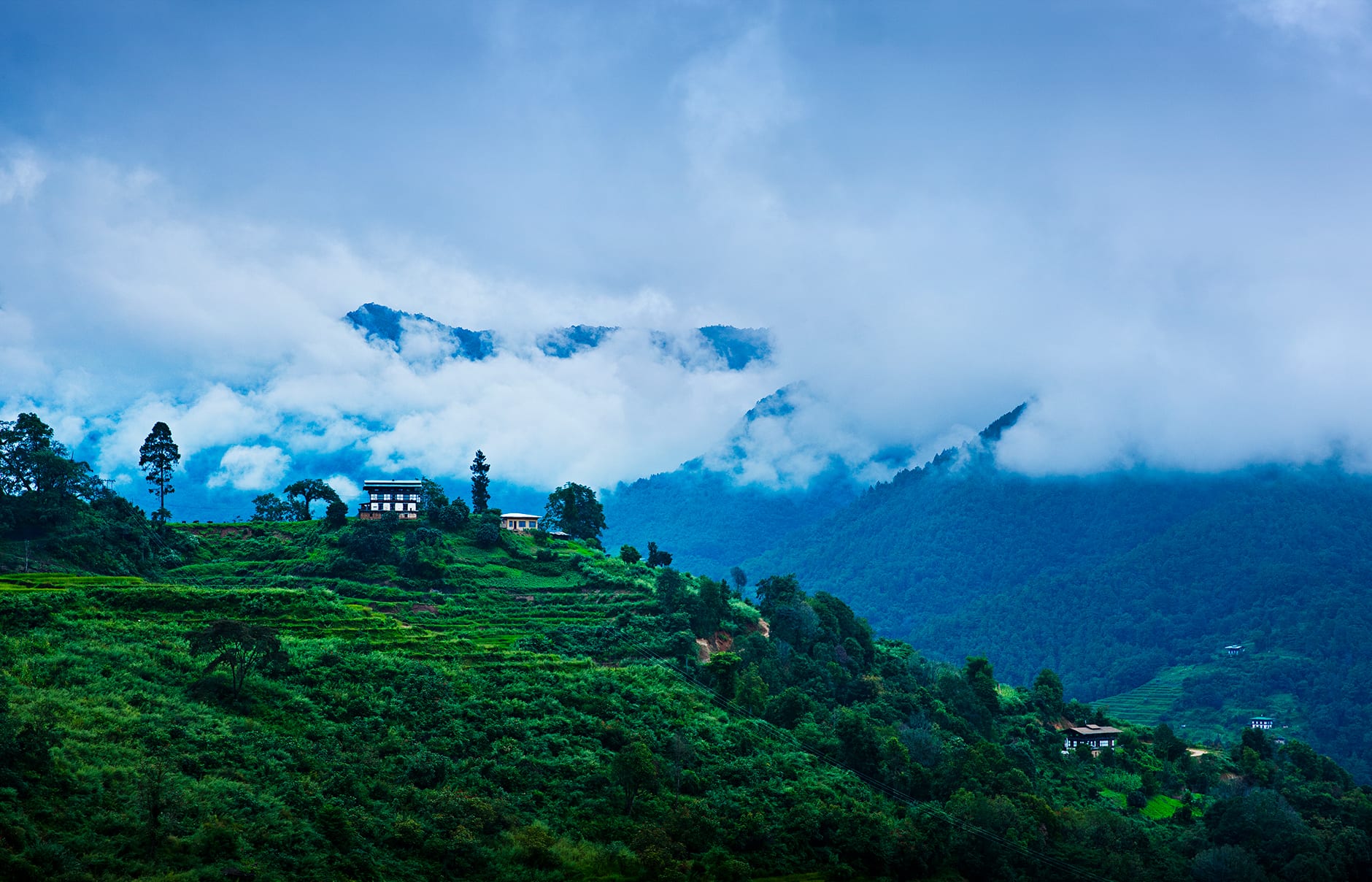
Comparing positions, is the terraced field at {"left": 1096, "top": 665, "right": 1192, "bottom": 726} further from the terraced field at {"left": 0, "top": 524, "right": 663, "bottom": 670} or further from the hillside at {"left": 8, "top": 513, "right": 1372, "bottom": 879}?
the terraced field at {"left": 0, "top": 524, "right": 663, "bottom": 670}

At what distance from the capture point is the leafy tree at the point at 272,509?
99.9 meters

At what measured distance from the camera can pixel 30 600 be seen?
47.3 m

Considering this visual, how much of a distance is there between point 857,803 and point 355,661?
89.4 feet

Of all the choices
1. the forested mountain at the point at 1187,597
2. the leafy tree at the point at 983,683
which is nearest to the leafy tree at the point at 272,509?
the leafy tree at the point at 983,683

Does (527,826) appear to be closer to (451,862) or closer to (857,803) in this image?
(451,862)

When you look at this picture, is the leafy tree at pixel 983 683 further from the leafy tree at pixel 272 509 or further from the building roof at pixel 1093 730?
the leafy tree at pixel 272 509

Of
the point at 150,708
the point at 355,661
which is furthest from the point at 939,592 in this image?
the point at 150,708

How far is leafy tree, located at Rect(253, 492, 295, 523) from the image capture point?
99.9m

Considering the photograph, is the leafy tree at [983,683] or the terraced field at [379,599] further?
the leafy tree at [983,683]

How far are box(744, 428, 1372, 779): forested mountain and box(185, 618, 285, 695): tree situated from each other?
121 metres

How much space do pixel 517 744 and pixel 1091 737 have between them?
2390 inches

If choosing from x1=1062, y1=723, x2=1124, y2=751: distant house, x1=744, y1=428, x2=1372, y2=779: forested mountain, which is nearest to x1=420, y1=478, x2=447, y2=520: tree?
x1=1062, y1=723, x2=1124, y2=751: distant house

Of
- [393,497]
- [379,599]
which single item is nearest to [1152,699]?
[393,497]

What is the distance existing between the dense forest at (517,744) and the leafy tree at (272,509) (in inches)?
573
